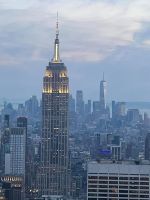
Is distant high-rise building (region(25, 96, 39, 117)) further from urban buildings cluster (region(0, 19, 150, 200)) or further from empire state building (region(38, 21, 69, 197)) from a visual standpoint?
empire state building (region(38, 21, 69, 197))

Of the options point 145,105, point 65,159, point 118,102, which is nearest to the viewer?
point 145,105

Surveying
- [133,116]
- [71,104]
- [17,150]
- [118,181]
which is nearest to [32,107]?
[71,104]

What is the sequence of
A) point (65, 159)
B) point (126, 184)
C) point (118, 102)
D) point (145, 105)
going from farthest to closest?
point (65, 159)
point (118, 102)
point (145, 105)
point (126, 184)

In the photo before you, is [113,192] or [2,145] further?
[2,145]

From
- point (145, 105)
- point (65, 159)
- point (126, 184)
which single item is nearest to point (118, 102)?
point (145, 105)

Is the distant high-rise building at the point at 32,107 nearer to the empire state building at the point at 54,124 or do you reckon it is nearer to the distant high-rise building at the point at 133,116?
the empire state building at the point at 54,124

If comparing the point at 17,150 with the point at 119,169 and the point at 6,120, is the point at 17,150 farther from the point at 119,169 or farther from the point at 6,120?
the point at 119,169

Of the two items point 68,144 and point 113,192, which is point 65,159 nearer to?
point 68,144

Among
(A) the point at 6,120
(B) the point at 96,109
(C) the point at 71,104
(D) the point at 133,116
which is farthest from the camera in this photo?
(D) the point at 133,116
